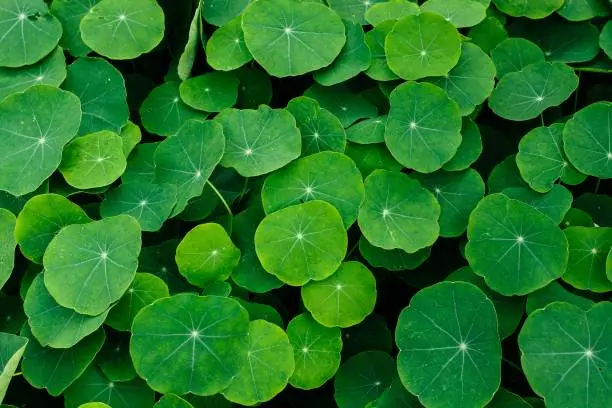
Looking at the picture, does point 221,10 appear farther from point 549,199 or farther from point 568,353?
point 568,353

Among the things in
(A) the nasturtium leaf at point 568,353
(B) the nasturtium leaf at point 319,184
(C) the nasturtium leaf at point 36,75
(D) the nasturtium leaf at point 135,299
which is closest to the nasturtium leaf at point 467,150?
(B) the nasturtium leaf at point 319,184

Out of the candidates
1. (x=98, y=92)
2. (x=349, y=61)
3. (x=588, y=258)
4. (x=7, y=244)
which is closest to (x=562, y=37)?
(x=349, y=61)

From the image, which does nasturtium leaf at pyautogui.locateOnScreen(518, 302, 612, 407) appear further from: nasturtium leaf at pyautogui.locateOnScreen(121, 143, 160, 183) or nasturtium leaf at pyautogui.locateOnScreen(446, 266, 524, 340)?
nasturtium leaf at pyautogui.locateOnScreen(121, 143, 160, 183)

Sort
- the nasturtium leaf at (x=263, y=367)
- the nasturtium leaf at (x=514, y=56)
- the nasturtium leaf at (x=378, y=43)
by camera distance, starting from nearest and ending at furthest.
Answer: the nasturtium leaf at (x=263, y=367)
the nasturtium leaf at (x=378, y=43)
the nasturtium leaf at (x=514, y=56)

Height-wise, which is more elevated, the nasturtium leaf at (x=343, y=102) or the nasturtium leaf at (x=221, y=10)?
the nasturtium leaf at (x=221, y=10)

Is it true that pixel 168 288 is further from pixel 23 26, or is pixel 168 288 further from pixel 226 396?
pixel 23 26

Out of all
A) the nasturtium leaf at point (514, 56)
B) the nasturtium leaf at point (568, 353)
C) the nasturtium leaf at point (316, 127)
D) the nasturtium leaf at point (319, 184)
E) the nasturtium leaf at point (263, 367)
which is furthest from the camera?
the nasturtium leaf at point (514, 56)

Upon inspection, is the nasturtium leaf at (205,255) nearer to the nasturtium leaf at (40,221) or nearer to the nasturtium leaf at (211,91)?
the nasturtium leaf at (40,221)

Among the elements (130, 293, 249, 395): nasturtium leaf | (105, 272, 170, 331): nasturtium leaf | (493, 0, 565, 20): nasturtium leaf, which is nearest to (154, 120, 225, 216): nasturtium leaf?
(105, 272, 170, 331): nasturtium leaf
